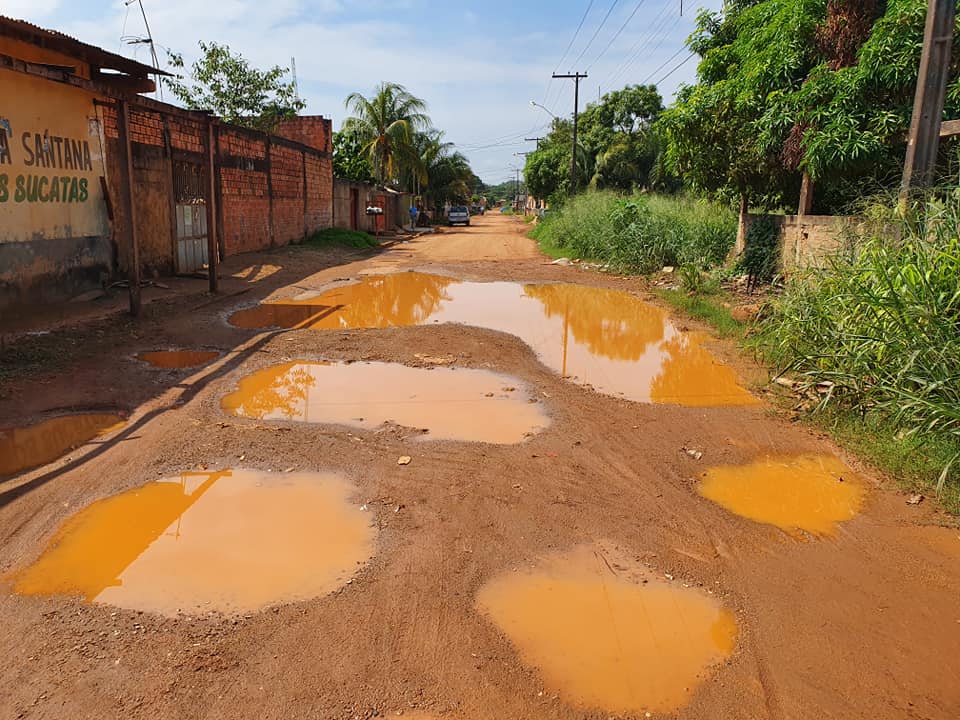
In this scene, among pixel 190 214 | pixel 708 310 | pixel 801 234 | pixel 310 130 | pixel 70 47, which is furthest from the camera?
pixel 310 130

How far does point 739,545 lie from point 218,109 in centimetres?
2577

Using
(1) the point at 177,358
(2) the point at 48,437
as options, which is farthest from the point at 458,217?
(2) the point at 48,437

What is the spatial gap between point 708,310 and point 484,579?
30.8 feet

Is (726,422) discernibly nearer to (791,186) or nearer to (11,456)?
(11,456)

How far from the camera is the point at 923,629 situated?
3287 mm

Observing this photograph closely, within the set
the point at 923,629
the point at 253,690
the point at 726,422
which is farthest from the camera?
the point at 726,422

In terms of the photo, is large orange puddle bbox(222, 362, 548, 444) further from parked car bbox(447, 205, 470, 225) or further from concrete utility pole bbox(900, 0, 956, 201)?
parked car bbox(447, 205, 470, 225)

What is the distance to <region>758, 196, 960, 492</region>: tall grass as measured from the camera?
5035 mm

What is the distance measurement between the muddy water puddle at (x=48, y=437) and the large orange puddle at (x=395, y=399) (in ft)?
3.42

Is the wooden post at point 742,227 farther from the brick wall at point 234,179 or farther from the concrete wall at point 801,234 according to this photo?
the brick wall at point 234,179

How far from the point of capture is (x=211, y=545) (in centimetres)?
396

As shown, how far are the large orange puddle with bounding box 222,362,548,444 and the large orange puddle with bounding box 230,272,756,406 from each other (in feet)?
4.37

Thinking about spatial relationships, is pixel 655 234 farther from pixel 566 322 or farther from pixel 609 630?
pixel 609 630

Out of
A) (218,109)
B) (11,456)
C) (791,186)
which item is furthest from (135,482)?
(218,109)
